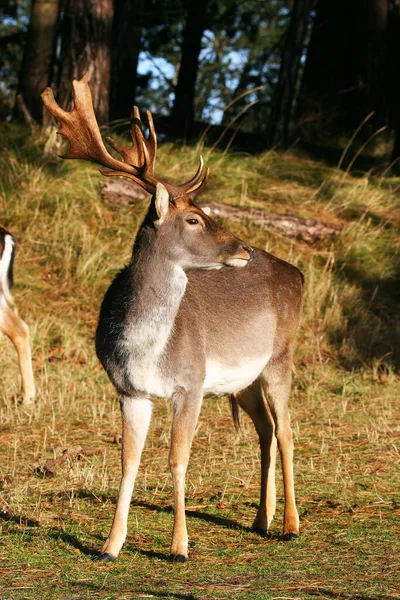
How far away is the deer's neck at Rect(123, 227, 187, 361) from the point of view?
502 cm

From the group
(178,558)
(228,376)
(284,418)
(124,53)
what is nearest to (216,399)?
(284,418)

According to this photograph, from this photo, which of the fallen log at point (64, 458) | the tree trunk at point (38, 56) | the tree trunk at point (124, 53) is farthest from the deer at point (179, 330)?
the tree trunk at point (124, 53)

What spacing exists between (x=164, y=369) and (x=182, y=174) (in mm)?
7653

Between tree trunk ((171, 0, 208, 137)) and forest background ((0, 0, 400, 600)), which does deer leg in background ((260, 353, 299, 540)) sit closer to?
forest background ((0, 0, 400, 600))

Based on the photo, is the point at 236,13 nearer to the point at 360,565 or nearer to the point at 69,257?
the point at 69,257

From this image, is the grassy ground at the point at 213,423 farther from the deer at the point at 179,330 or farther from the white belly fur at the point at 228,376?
the white belly fur at the point at 228,376

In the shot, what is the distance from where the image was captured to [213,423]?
8.06 meters

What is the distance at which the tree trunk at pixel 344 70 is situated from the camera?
1456 centimetres

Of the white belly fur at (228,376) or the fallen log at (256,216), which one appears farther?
the fallen log at (256,216)

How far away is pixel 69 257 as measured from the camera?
1096 cm

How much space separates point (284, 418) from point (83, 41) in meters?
7.94

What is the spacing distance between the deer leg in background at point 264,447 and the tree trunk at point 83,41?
6994 millimetres

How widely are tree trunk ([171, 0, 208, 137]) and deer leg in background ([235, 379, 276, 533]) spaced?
486 inches

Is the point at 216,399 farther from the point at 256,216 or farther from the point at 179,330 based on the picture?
the point at 179,330
